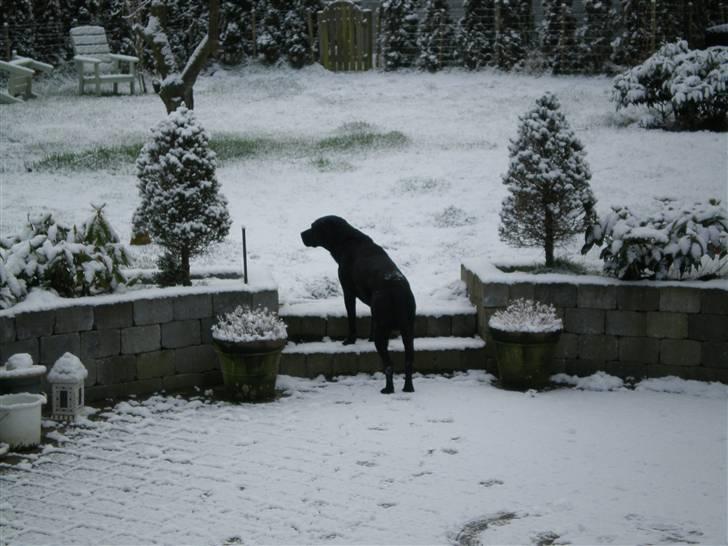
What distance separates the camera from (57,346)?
6.72 m

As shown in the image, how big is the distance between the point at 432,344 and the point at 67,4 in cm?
1702

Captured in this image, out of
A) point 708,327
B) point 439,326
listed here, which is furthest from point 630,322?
point 439,326

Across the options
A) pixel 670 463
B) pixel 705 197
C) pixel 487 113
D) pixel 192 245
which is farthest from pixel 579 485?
pixel 487 113

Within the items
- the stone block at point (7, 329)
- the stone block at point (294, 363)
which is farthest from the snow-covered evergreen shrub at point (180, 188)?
the stone block at point (7, 329)

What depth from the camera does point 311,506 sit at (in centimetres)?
504

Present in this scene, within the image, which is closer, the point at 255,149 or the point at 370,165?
the point at 370,165

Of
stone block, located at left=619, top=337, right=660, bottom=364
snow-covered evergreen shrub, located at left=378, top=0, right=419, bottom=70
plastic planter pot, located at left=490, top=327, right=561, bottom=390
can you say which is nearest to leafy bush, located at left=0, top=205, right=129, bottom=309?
plastic planter pot, located at left=490, top=327, right=561, bottom=390

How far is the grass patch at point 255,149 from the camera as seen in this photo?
44.0 ft

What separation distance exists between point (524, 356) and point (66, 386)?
321 cm

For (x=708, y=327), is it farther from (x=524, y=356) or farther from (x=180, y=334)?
(x=180, y=334)

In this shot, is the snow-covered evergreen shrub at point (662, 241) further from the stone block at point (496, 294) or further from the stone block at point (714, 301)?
the stone block at point (496, 294)

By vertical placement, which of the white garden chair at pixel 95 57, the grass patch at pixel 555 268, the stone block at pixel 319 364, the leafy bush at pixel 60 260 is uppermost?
the white garden chair at pixel 95 57

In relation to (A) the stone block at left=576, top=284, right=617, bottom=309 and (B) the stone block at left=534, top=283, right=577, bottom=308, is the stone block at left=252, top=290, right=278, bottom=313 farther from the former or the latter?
(A) the stone block at left=576, top=284, right=617, bottom=309

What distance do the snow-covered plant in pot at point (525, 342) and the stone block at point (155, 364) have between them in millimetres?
2381
